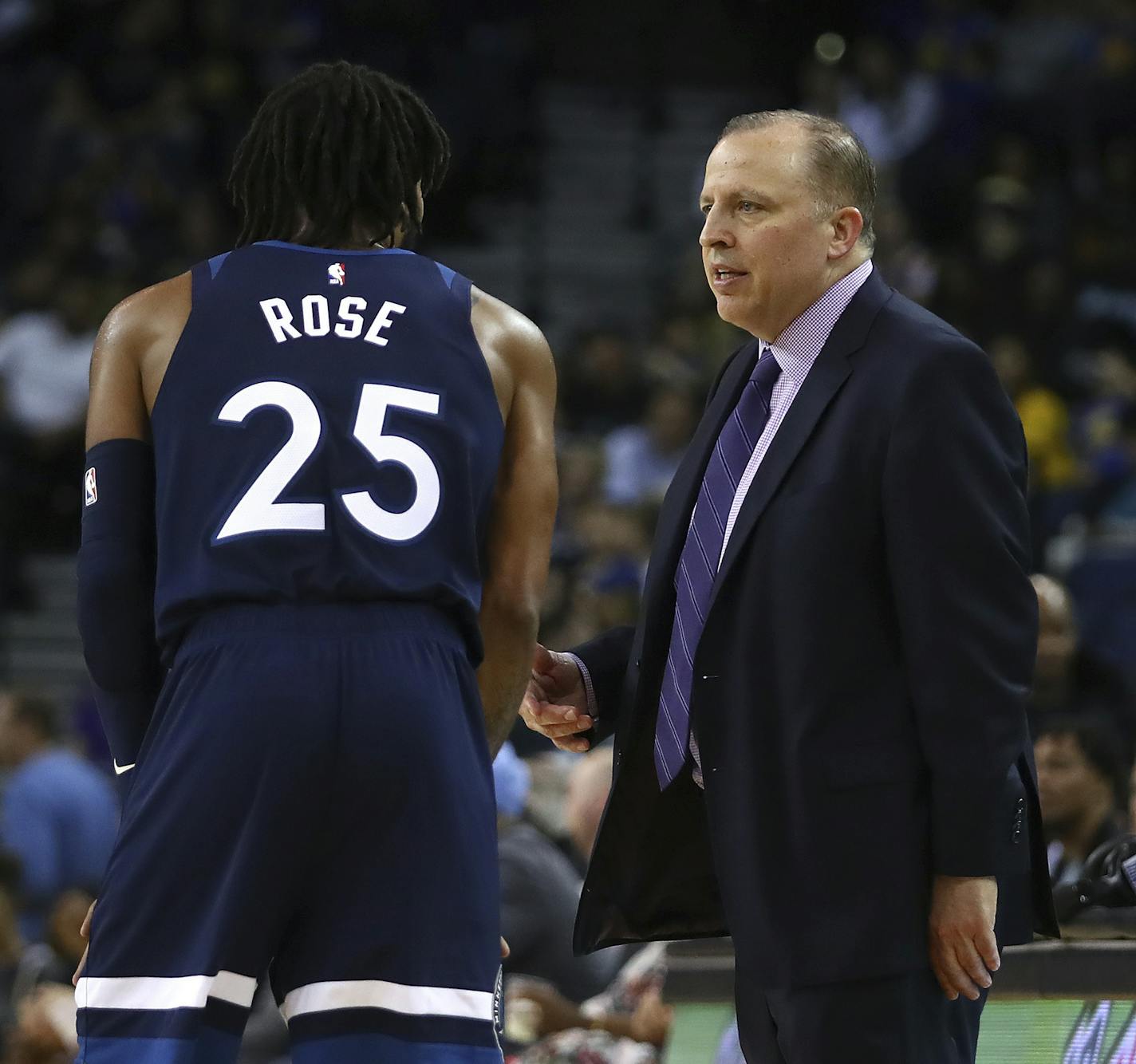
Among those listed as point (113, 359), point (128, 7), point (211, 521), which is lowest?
point (211, 521)

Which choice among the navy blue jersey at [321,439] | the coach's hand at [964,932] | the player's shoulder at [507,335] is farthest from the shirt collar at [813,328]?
the coach's hand at [964,932]

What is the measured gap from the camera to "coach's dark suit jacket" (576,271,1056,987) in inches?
110

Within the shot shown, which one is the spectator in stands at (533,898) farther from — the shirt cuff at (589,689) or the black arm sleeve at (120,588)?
the black arm sleeve at (120,588)

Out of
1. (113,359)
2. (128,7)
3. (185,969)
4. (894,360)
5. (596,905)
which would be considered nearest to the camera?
(185,969)

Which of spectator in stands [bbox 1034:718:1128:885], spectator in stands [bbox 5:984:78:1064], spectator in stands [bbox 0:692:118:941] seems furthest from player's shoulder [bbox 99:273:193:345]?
spectator in stands [bbox 0:692:118:941]

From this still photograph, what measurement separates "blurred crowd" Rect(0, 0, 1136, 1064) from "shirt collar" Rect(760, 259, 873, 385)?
250 centimetres

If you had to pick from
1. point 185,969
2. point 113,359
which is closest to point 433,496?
point 113,359

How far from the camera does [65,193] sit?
13.3 metres

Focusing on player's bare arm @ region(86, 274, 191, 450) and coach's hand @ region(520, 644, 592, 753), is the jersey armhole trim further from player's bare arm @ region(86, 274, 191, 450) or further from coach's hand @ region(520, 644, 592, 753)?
coach's hand @ region(520, 644, 592, 753)

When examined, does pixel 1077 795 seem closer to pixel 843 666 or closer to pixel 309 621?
pixel 843 666

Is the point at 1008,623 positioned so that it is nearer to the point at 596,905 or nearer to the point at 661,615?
the point at 661,615

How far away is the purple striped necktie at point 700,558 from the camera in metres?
3.07

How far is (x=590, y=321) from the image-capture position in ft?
44.7

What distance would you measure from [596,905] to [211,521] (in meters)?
0.96
